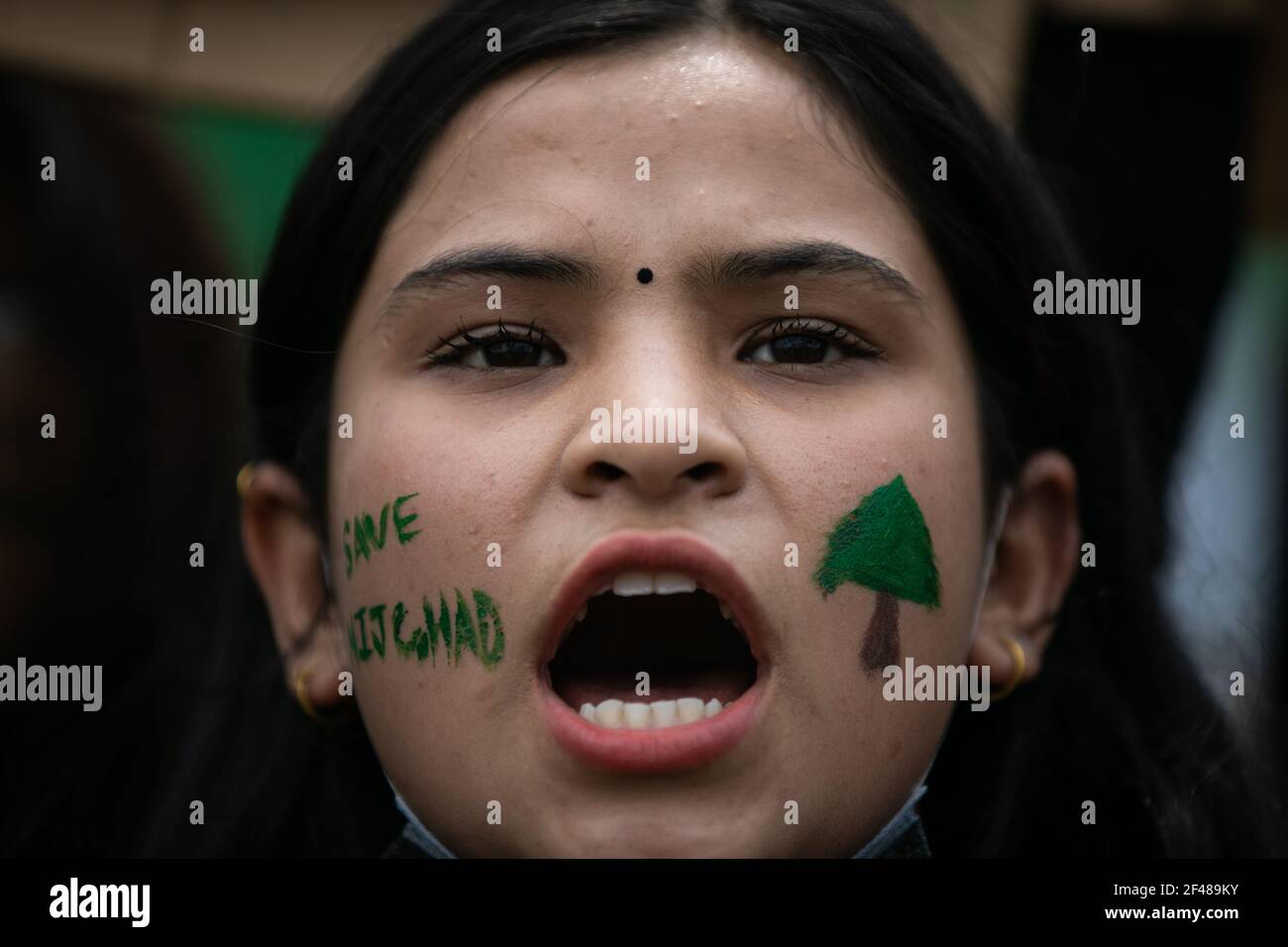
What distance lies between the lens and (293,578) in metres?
A: 2.37

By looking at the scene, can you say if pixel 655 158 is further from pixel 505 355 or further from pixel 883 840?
pixel 883 840

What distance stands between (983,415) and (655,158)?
688mm

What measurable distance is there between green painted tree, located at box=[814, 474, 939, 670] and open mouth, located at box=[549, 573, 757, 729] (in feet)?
0.61

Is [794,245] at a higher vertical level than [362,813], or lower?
higher

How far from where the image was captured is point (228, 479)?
3090mm

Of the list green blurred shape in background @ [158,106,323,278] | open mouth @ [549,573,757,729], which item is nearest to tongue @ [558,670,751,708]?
open mouth @ [549,573,757,729]

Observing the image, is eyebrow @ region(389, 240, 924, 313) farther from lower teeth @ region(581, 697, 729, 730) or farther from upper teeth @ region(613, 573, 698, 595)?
lower teeth @ region(581, 697, 729, 730)

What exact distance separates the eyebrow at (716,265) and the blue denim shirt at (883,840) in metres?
0.82

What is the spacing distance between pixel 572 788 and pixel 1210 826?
1321 mm

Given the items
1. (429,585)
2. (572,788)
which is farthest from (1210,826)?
(429,585)

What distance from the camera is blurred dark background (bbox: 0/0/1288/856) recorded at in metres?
3.24

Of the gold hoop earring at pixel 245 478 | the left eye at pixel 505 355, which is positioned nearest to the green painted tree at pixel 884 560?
the left eye at pixel 505 355

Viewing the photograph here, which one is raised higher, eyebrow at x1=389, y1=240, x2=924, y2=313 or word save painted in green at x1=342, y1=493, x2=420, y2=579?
eyebrow at x1=389, y1=240, x2=924, y2=313
